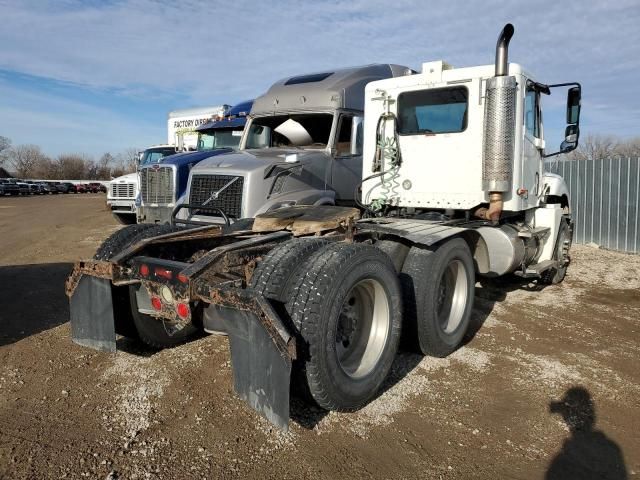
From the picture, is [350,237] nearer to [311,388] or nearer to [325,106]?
[311,388]

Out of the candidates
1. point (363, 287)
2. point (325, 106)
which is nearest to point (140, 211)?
point (325, 106)

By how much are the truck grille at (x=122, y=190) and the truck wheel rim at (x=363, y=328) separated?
43.7 feet

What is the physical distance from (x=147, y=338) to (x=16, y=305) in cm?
271

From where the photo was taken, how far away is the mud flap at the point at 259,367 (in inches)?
117

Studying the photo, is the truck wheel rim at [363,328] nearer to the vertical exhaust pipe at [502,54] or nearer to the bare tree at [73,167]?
the vertical exhaust pipe at [502,54]

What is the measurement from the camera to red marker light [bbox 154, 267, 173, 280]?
352 cm

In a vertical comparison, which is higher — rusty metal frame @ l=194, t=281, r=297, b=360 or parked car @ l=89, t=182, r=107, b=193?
parked car @ l=89, t=182, r=107, b=193

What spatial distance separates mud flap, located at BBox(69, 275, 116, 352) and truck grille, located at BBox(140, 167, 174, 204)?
20.2 feet

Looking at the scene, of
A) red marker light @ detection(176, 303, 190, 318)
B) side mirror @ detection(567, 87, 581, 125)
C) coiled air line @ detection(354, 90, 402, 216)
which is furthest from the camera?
side mirror @ detection(567, 87, 581, 125)

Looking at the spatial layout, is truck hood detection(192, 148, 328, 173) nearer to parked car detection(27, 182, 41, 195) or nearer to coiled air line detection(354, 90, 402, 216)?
coiled air line detection(354, 90, 402, 216)

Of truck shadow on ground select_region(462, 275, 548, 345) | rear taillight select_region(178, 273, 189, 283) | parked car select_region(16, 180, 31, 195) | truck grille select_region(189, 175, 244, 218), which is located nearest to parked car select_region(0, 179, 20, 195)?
parked car select_region(16, 180, 31, 195)

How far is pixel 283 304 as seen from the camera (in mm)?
3340

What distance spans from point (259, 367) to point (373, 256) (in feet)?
4.12

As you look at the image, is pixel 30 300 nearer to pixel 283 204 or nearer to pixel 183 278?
pixel 283 204
